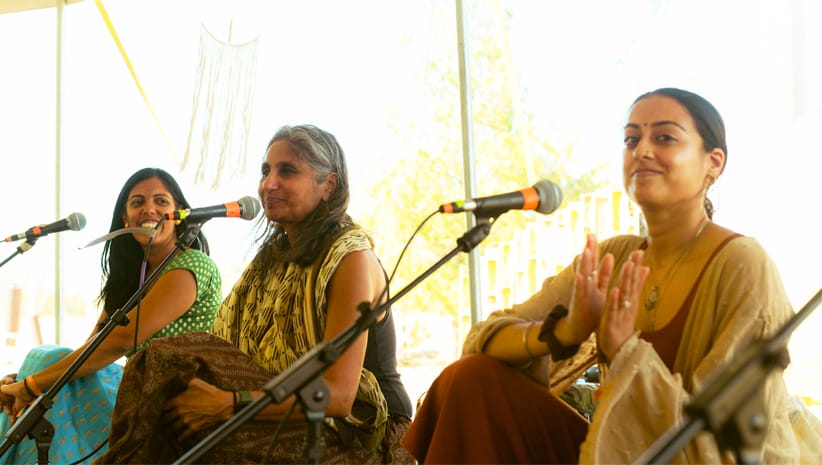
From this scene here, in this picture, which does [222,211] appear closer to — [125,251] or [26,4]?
[125,251]

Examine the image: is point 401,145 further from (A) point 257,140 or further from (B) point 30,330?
(B) point 30,330

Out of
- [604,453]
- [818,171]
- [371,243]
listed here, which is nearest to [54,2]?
[371,243]

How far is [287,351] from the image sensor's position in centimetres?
263

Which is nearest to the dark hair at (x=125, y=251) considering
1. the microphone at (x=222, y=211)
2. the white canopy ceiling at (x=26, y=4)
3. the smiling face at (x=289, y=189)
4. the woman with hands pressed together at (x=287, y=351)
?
the woman with hands pressed together at (x=287, y=351)

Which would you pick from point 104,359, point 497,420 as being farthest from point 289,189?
point 497,420

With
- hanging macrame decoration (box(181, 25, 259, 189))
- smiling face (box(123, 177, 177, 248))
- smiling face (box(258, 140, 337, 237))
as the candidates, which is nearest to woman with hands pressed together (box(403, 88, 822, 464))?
smiling face (box(258, 140, 337, 237))

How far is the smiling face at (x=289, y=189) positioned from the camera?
278cm

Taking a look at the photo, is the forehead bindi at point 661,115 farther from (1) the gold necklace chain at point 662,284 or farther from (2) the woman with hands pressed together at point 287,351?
(2) the woman with hands pressed together at point 287,351

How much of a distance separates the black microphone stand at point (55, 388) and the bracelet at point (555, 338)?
101 centimetres

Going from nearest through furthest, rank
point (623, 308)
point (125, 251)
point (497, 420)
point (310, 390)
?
1. point (310, 390)
2. point (623, 308)
3. point (497, 420)
4. point (125, 251)

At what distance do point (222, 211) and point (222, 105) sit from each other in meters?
2.58

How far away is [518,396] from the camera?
1980 mm

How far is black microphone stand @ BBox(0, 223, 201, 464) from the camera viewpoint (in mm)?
2424

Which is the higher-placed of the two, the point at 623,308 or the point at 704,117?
the point at 704,117
